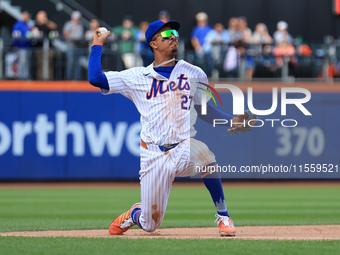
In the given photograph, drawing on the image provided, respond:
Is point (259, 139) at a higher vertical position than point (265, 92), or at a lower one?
lower

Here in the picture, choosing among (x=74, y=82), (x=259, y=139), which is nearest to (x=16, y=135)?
(x=74, y=82)

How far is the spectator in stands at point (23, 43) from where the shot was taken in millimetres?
14328

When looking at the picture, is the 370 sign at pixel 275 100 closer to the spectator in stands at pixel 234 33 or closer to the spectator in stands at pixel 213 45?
the spectator in stands at pixel 213 45

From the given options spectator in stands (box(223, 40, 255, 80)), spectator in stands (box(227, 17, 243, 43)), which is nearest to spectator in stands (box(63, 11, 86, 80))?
spectator in stands (box(223, 40, 255, 80))

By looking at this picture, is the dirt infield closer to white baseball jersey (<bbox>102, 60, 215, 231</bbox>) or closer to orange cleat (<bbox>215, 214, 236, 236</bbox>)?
orange cleat (<bbox>215, 214, 236, 236</bbox>)

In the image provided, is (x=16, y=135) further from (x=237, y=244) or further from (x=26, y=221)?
(x=237, y=244)

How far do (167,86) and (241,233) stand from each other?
1.68m

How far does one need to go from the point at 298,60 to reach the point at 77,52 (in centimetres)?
457

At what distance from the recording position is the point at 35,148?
1475 centimetres

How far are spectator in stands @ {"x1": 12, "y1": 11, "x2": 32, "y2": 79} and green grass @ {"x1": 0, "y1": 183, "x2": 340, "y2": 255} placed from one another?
A: 247 centimetres

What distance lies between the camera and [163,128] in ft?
19.5

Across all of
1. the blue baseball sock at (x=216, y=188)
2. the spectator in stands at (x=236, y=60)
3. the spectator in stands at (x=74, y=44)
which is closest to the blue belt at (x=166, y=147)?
the blue baseball sock at (x=216, y=188)

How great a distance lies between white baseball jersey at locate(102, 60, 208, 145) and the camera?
5.95m

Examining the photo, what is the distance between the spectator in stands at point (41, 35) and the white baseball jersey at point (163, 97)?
8.69 m
